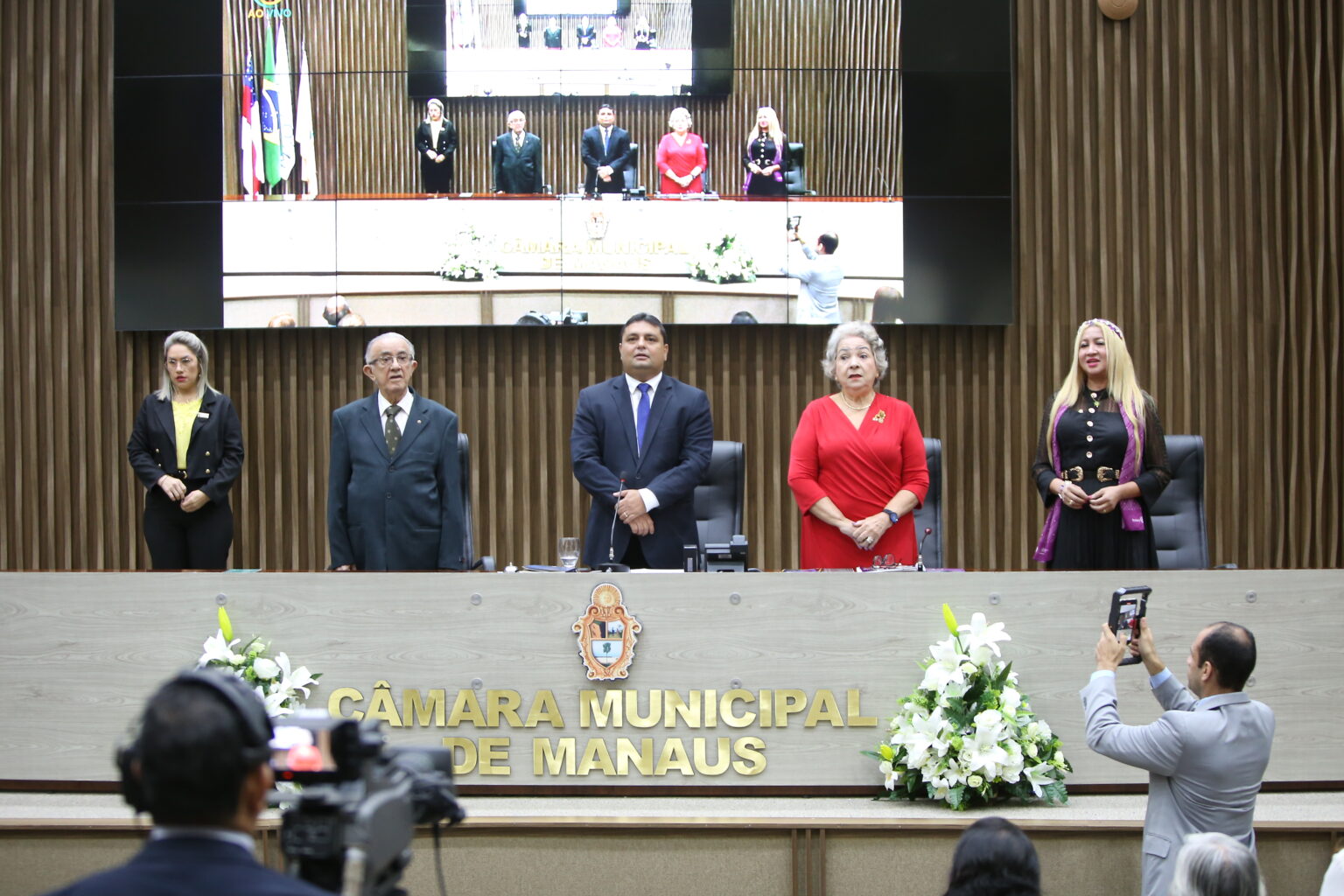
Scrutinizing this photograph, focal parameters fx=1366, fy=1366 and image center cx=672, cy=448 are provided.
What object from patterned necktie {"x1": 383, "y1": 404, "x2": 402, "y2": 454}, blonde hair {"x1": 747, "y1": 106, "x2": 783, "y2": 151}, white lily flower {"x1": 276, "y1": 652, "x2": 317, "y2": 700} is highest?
blonde hair {"x1": 747, "y1": 106, "x2": 783, "y2": 151}

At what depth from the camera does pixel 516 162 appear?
21.0 ft

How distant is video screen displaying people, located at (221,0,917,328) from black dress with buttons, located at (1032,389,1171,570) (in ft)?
6.78

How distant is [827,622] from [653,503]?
799 millimetres

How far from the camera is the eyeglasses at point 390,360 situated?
15.0 ft

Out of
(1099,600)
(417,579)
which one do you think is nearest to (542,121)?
(417,579)

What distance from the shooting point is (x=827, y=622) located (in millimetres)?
3742

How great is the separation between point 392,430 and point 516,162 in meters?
2.25

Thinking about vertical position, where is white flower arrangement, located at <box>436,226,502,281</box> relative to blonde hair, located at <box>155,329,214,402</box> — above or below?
above

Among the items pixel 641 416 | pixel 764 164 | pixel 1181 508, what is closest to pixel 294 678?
pixel 641 416

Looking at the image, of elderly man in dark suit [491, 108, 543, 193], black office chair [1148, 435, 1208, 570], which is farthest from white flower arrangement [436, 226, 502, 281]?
black office chair [1148, 435, 1208, 570]

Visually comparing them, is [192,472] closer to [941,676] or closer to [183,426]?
[183,426]

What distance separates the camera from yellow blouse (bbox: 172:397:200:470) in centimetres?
521

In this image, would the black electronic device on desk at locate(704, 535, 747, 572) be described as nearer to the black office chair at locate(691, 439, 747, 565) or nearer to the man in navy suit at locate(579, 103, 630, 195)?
the black office chair at locate(691, 439, 747, 565)

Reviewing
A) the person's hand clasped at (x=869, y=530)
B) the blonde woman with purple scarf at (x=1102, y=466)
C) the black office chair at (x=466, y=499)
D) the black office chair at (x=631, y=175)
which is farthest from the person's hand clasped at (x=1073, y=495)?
the black office chair at (x=631, y=175)
